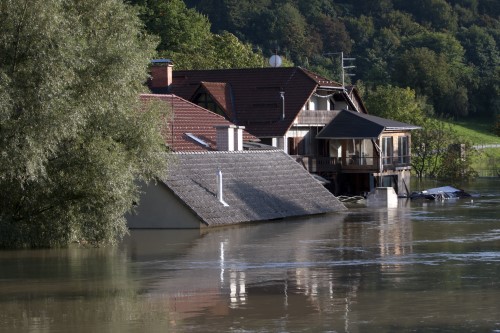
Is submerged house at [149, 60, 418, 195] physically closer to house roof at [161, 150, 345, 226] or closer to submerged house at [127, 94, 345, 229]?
submerged house at [127, 94, 345, 229]

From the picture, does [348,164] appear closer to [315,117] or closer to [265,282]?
[315,117]

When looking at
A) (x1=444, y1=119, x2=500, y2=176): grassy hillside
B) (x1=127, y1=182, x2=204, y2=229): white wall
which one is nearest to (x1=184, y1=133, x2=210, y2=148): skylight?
(x1=127, y1=182, x2=204, y2=229): white wall

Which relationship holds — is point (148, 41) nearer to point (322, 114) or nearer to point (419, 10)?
point (322, 114)

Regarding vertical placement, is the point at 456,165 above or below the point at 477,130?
below

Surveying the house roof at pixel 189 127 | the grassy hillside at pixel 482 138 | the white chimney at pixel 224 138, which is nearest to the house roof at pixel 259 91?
the house roof at pixel 189 127

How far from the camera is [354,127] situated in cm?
6712

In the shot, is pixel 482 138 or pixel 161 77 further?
pixel 482 138

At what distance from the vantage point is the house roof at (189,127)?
165ft

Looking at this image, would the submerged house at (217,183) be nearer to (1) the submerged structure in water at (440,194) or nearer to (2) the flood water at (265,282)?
(2) the flood water at (265,282)

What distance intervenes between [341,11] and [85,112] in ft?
493

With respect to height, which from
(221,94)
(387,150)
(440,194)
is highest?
(221,94)

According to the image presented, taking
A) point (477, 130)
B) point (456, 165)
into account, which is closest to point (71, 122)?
point (456, 165)

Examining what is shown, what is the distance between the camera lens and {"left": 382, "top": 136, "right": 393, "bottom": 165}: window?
68.3 metres

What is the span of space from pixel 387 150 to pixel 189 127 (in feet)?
64.1
